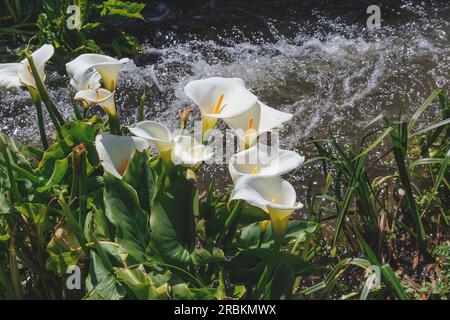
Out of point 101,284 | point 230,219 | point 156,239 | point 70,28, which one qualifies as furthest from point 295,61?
point 101,284

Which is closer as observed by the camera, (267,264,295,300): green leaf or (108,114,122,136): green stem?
(267,264,295,300): green leaf

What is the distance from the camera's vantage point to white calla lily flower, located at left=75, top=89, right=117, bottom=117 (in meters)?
1.56

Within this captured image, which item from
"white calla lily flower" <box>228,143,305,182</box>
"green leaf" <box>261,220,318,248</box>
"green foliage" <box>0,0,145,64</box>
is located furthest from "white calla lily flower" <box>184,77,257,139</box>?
"green foliage" <box>0,0,145,64</box>

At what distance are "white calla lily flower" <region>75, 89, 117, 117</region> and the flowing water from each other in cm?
102

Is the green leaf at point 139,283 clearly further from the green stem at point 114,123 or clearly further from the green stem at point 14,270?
the green stem at point 114,123

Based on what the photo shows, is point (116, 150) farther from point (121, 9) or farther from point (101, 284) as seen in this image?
point (121, 9)

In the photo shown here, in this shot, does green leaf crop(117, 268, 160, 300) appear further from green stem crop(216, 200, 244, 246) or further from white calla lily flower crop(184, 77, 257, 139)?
white calla lily flower crop(184, 77, 257, 139)

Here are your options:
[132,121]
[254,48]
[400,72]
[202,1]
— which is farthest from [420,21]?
[132,121]

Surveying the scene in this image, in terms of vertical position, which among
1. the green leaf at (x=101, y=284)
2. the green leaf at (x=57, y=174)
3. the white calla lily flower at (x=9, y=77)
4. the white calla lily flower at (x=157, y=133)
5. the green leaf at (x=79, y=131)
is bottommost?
the green leaf at (x=101, y=284)

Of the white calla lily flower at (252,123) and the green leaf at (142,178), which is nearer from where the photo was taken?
the white calla lily flower at (252,123)

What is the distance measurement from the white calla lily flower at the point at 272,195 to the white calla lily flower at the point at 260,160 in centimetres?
4

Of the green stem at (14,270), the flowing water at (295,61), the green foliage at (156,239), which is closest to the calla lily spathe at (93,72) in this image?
the green foliage at (156,239)

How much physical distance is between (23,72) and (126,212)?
0.47 meters

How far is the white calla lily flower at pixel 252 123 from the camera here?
1.50 metres
